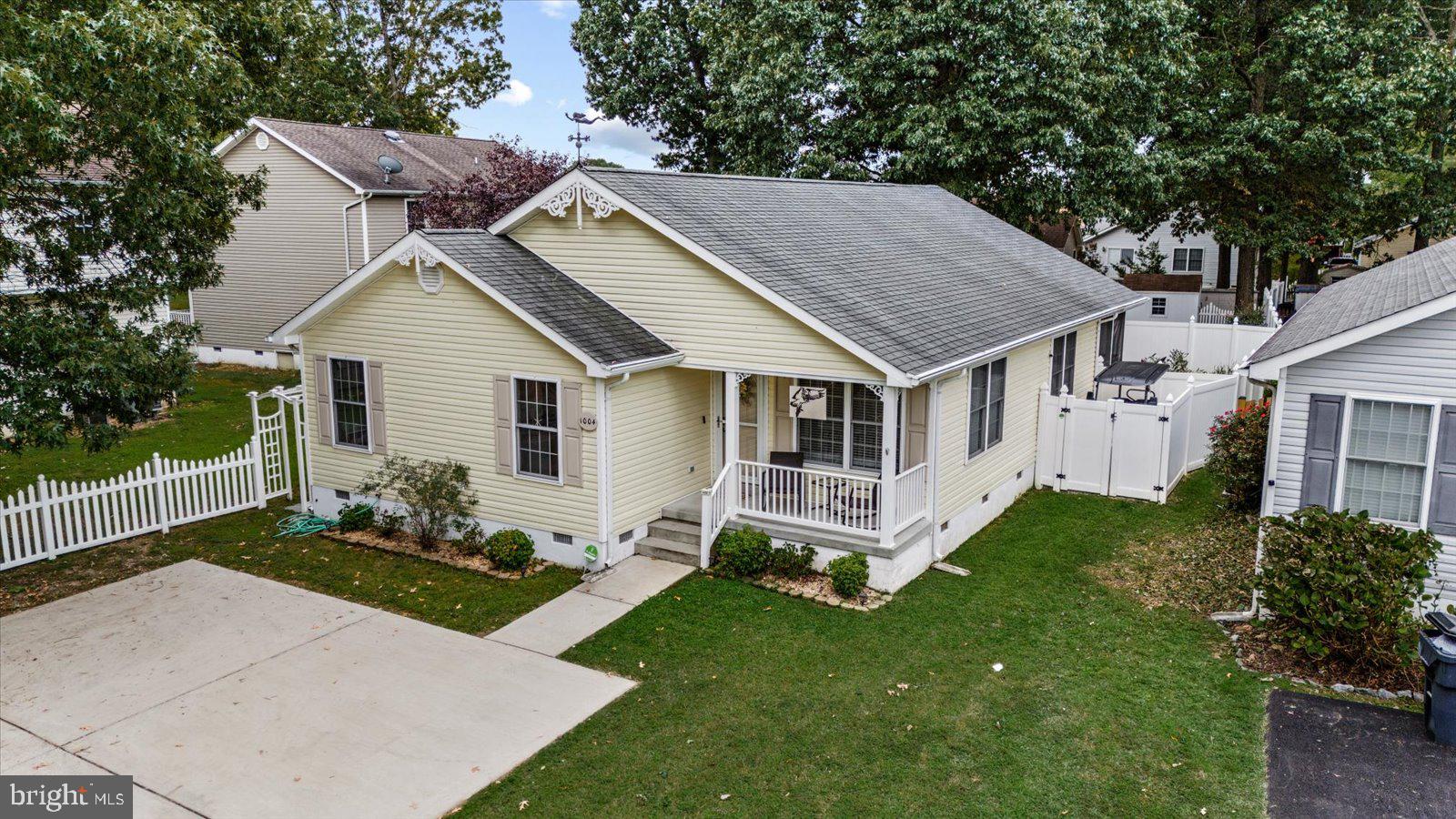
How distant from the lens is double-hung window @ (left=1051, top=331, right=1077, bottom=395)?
17.4 m

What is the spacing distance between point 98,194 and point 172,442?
9.13 m

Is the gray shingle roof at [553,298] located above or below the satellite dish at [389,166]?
below

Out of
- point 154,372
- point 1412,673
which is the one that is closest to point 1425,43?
point 1412,673

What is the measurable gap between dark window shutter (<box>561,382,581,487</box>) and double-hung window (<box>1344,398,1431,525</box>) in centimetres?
886

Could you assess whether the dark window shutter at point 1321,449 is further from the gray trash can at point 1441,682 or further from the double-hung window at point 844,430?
the double-hung window at point 844,430

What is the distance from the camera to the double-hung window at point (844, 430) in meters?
13.5

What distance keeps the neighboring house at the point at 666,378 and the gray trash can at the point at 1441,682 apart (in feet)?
17.6

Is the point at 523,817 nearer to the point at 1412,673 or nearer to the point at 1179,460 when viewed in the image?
the point at 1412,673

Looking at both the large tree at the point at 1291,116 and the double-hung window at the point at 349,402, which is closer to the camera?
the double-hung window at the point at 349,402

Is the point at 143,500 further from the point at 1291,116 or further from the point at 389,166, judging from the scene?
the point at 1291,116

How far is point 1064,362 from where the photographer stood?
1811cm

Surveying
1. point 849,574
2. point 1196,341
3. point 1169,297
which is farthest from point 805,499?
point 1169,297

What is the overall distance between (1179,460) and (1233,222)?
17.4m

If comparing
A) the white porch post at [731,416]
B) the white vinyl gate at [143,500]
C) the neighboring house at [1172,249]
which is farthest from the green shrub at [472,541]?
the neighboring house at [1172,249]
